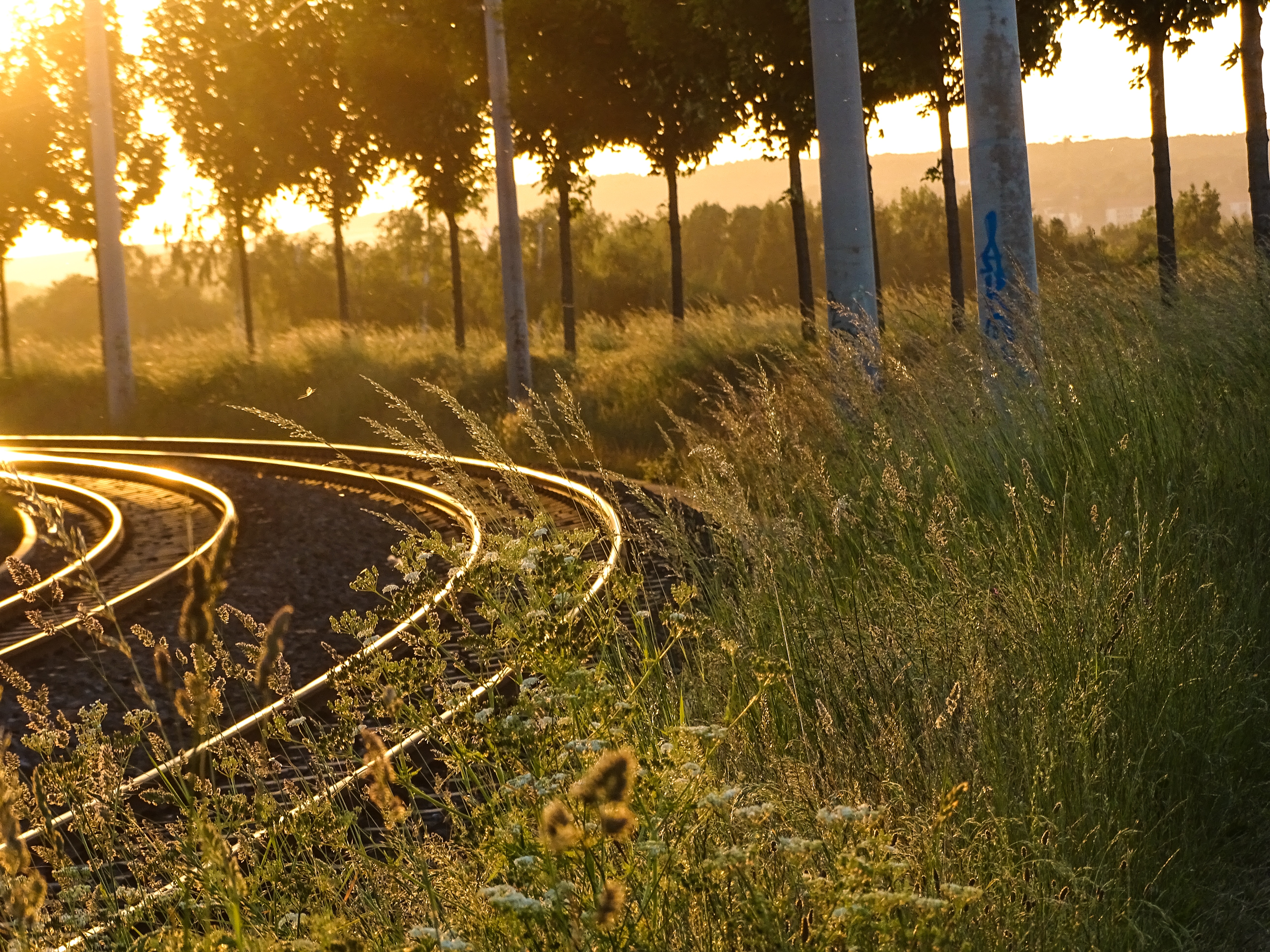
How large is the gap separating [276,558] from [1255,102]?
46.0 ft

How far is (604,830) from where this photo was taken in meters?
1.99

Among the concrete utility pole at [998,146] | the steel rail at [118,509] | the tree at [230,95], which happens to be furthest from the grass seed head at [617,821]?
the tree at [230,95]

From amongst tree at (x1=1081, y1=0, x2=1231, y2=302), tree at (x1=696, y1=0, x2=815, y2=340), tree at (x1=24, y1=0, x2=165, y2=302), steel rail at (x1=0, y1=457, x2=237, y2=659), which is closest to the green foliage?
tree at (x1=24, y1=0, x2=165, y2=302)

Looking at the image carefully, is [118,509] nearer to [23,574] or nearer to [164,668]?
[23,574]

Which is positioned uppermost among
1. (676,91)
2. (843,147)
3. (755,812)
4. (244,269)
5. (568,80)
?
(568,80)

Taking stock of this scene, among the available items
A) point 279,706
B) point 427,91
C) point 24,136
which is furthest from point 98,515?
point 24,136

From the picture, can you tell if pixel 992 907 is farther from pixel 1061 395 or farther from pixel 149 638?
pixel 1061 395

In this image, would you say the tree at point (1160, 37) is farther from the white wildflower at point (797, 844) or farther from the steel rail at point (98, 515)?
the white wildflower at point (797, 844)

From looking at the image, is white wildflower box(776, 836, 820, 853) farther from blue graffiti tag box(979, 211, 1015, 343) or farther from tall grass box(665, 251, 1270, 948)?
blue graffiti tag box(979, 211, 1015, 343)

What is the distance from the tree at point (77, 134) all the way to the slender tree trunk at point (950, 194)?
18433 millimetres

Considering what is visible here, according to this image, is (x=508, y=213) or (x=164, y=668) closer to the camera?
(x=164, y=668)

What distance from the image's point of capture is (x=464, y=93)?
2291 cm

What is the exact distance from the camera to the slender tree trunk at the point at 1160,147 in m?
17.8

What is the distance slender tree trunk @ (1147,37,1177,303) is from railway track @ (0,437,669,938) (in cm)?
1045
